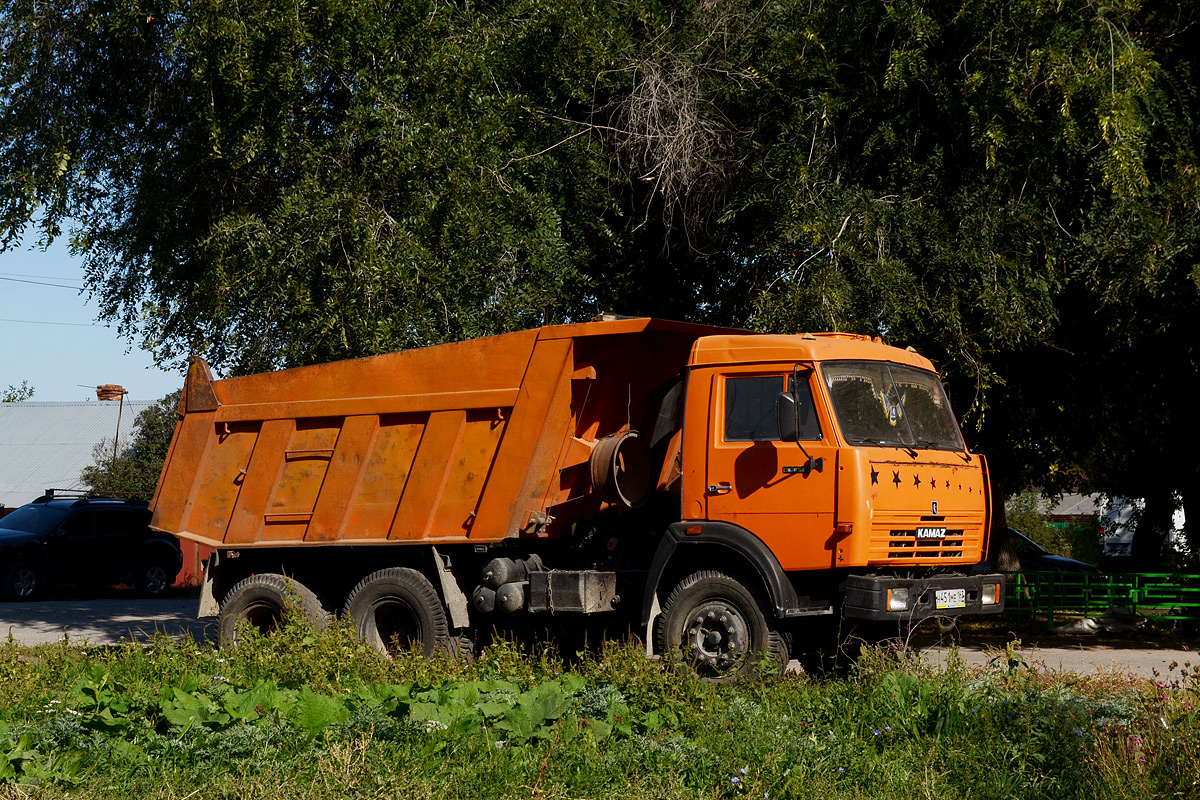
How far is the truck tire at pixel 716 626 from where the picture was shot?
852cm

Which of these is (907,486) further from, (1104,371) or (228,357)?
(228,357)

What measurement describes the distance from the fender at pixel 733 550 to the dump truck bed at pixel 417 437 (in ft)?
4.18

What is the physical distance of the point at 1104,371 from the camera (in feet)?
46.9

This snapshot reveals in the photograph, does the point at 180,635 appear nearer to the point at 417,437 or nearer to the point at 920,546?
the point at 417,437

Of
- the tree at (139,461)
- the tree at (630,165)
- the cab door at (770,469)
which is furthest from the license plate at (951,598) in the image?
the tree at (139,461)

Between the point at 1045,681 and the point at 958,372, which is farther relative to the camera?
the point at 958,372

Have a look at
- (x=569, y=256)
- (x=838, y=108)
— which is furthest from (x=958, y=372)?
(x=569, y=256)

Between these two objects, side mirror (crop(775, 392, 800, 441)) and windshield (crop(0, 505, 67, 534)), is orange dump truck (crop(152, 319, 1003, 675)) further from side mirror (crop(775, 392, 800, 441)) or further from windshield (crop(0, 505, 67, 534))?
windshield (crop(0, 505, 67, 534))

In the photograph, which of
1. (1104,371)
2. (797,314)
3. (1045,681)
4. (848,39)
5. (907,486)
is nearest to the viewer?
(1045,681)

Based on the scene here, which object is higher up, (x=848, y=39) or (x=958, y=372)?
(x=848, y=39)

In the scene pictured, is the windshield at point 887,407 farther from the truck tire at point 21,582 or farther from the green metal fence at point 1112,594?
the truck tire at point 21,582

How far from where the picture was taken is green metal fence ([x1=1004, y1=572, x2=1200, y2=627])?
15828 mm

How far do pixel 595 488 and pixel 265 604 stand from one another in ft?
11.9

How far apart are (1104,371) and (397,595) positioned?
8.94 meters
